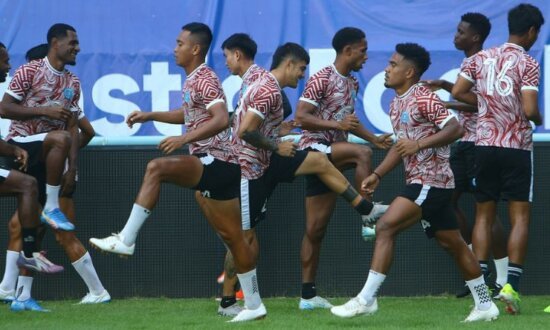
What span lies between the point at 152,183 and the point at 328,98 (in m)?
2.17

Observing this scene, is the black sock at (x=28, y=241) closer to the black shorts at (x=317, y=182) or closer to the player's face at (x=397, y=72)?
the black shorts at (x=317, y=182)

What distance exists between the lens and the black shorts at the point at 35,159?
10852mm

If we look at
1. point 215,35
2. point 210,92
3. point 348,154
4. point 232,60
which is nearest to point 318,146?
point 348,154

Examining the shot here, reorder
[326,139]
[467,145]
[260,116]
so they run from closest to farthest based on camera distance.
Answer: [260,116], [326,139], [467,145]

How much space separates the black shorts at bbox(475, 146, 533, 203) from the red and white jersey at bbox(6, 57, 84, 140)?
3778mm

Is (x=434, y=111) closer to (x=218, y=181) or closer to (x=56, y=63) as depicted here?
(x=218, y=181)

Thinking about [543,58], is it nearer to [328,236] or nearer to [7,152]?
[328,236]

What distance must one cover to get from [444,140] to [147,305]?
11.2ft

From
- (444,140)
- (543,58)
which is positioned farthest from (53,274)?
(543,58)

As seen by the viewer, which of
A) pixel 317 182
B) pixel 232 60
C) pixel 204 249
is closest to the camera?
pixel 232 60

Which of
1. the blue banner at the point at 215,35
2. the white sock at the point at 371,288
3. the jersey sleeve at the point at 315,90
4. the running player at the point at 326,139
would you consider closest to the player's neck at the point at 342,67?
the running player at the point at 326,139

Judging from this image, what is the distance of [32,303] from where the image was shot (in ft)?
34.2

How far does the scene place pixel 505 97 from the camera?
10.1 meters

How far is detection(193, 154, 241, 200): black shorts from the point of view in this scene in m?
9.29
